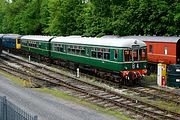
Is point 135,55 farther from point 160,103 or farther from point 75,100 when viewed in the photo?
point 75,100

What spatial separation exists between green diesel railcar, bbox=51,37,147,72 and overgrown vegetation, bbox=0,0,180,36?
26.1ft

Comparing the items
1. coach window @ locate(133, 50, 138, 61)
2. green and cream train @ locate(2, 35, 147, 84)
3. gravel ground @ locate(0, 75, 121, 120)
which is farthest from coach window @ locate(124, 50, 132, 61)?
gravel ground @ locate(0, 75, 121, 120)

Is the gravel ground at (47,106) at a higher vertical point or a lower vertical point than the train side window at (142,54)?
lower

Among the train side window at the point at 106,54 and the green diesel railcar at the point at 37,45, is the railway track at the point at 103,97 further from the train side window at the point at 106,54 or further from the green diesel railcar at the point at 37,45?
the green diesel railcar at the point at 37,45

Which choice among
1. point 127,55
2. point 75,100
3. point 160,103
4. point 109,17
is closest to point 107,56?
point 127,55

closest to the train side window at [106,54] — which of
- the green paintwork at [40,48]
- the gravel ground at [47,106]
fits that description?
the gravel ground at [47,106]

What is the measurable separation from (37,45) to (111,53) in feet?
65.6

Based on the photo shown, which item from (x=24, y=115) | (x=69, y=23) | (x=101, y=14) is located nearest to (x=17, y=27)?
(x=69, y=23)

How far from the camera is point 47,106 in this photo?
67.1ft

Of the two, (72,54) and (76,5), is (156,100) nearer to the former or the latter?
(72,54)

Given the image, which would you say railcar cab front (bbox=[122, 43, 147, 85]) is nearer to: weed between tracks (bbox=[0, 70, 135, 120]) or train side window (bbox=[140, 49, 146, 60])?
train side window (bbox=[140, 49, 146, 60])

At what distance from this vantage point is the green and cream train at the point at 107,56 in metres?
27.0

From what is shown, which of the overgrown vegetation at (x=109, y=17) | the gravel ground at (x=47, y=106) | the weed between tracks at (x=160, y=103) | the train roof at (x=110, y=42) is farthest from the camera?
the overgrown vegetation at (x=109, y=17)

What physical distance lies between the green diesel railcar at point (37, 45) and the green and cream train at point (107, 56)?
4124mm
